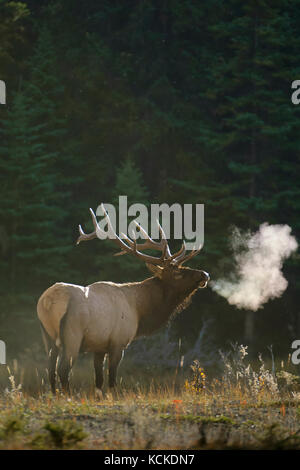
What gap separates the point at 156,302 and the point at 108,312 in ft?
3.93

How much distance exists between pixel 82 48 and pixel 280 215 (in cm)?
1092

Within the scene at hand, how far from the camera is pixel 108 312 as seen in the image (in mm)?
9398

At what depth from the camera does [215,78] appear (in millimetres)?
24562

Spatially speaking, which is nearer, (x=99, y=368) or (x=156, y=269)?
(x=99, y=368)

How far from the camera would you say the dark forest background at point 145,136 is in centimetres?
2173

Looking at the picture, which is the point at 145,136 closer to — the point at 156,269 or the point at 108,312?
the point at 156,269

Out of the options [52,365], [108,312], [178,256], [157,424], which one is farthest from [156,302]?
[157,424]

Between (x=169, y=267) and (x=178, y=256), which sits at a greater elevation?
(x=178, y=256)

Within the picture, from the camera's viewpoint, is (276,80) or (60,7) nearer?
(276,80)

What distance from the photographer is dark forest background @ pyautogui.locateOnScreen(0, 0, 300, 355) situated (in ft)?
71.3

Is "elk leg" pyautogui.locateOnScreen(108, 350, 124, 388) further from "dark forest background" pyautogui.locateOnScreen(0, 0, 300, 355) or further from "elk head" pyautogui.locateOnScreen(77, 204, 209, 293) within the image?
"dark forest background" pyautogui.locateOnScreen(0, 0, 300, 355)

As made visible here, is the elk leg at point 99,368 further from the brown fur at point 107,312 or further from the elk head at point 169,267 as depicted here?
the elk head at point 169,267

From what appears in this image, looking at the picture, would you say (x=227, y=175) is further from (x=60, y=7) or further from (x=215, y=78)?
(x=60, y=7)
